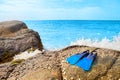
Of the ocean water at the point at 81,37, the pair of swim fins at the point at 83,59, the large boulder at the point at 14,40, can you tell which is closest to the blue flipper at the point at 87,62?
the pair of swim fins at the point at 83,59

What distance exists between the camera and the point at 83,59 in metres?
6.79

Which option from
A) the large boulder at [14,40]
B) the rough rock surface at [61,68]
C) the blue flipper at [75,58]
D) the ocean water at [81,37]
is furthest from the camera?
the ocean water at [81,37]

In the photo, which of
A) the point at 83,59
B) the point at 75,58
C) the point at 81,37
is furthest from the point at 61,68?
the point at 81,37

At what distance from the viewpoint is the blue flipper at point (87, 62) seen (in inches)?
253

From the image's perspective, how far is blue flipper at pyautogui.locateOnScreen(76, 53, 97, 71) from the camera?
253 inches

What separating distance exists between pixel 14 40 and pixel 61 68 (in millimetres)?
5783

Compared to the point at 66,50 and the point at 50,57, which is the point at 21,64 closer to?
the point at 50,57

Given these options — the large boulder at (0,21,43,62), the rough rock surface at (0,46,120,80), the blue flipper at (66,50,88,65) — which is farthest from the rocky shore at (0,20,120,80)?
the large boulder at (0,21,43,62)

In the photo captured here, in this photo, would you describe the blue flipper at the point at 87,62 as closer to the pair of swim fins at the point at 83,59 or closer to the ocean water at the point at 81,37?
the pair of swim fins at the point at 83,59

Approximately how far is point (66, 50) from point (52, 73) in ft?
4.08

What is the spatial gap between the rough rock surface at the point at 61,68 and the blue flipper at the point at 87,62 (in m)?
0.09

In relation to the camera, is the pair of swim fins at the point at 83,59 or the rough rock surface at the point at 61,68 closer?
the rough rock surface at the point at 61,68

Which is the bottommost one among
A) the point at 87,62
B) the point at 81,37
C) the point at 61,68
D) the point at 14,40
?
the point at 81,37

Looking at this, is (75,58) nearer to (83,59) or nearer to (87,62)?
(83,59)
